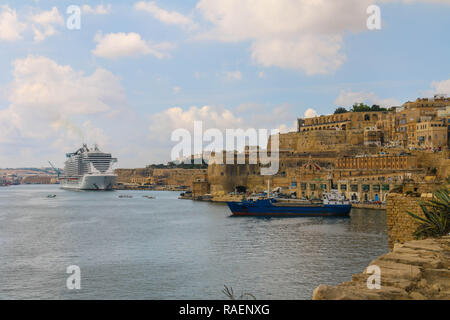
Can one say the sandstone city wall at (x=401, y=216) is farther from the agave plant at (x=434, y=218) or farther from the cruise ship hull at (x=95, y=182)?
the cruise ship hull at (x=95, y=182)

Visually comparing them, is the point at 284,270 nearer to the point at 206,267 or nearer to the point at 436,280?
the point at 206,267

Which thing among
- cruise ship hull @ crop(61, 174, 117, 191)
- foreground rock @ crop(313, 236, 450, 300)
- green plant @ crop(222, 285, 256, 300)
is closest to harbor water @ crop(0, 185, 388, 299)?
green plant @ crop(222, 285, 256, 300)

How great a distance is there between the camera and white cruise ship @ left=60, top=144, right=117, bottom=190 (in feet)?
344

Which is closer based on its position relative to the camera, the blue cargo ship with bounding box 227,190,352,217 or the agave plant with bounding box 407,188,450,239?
the agave plant with bounding box 407,188,450,239

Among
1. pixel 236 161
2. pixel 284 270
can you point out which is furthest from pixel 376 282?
pixel 236 161

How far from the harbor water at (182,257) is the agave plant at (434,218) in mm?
4140

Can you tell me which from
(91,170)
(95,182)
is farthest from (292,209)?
(91,170)

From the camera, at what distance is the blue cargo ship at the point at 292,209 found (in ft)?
135

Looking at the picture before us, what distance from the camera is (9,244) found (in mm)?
24469

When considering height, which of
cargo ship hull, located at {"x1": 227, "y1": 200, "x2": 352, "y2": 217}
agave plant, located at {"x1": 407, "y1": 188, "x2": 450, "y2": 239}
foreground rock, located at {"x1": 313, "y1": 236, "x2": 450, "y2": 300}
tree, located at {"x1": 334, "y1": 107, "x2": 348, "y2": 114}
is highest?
tree, located at {"x1": 334, "y1": 107, "x2": 348, "y2": 114}

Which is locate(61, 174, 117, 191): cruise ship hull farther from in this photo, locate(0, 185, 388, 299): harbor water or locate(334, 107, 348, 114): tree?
locate(0, 185, 388, 299): harbor water

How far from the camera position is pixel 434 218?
34.3ft

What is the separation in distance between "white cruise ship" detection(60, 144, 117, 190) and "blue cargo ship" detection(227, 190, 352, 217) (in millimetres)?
68367

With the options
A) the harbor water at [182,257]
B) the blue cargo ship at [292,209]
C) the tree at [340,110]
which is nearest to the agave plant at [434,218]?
the harbor water at [182,257]
